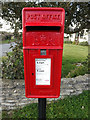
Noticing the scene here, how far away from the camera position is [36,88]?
1.77 meters

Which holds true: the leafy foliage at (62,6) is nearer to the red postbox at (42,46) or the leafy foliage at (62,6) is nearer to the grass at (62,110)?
the red postbox at (42,46)

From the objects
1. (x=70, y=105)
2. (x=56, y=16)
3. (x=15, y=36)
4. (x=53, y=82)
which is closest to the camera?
(x=56, y=16)

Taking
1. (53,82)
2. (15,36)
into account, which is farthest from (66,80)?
(15,36)

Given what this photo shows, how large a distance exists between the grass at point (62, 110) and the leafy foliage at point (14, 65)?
86 centimetres

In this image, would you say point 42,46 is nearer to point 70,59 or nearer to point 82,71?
point 82,71

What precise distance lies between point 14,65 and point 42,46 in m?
1.74

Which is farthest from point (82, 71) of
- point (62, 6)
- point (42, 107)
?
point (42, 107)

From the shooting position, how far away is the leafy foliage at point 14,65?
307 centimetres

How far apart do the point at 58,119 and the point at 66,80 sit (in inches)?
40.8

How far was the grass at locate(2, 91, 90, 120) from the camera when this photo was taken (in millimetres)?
2699

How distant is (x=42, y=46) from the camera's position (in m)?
1.59

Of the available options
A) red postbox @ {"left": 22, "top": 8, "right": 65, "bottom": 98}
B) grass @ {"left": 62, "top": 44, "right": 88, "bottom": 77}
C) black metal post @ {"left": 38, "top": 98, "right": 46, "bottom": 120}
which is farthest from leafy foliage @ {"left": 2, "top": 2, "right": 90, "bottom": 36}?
black metal post @ {"left": 38, "top": 98, "right": 46, "bottom": 120}

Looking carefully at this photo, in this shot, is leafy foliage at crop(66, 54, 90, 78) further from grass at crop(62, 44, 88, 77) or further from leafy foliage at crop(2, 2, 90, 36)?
leafy foliage at crop(2, 2, 90, 36)

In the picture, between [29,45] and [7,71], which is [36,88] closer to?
[29,45]
